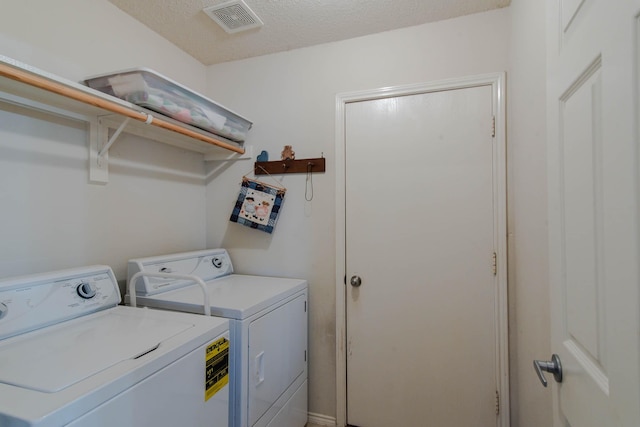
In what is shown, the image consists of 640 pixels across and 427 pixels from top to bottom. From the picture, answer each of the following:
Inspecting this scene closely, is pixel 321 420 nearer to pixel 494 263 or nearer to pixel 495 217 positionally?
pixel 494 263

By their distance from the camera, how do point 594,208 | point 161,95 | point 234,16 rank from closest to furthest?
point 594,208, point 161,95, point 234,16

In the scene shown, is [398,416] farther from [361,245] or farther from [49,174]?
[49,174]

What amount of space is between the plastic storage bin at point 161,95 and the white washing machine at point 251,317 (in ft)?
2.64

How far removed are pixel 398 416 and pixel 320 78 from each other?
218 centimetres

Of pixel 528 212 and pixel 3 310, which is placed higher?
pixel 528 212

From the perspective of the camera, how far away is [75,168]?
4.93 feet

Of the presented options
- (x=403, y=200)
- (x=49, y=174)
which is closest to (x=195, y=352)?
(x=49, y=174)

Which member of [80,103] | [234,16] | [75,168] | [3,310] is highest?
[234,16]

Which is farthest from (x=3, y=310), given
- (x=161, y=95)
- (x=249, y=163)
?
(x=249, y=163)

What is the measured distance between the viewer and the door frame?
160 cm

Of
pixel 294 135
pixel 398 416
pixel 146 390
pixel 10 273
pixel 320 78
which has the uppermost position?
pixel 320 78

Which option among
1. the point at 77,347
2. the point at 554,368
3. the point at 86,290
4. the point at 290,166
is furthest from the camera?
the point at 290,166

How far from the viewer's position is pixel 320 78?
203 cm

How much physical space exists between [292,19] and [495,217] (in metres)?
1.62
